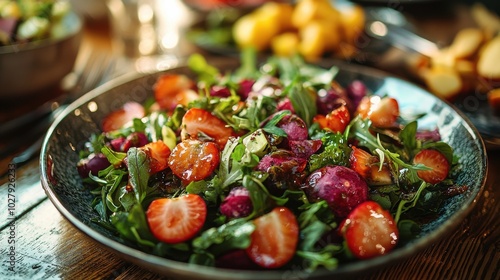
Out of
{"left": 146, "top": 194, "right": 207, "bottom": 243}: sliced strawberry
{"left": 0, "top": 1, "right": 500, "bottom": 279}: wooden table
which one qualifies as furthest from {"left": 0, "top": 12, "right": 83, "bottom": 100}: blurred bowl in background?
{"left": 146, "top": 194, "right": 207, "bottom": 243}: sliced strawberry

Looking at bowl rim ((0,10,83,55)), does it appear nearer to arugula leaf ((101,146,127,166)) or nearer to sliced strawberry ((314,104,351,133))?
arugula leaf ((101,146,127,166))

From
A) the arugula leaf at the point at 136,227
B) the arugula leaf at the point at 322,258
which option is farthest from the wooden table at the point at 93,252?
the arugula leaf at the point at 322,258

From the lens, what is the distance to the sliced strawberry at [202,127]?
1275 millimetres

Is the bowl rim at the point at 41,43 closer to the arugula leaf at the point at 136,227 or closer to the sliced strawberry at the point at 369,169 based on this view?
the arugula leaf at the point at 136,227

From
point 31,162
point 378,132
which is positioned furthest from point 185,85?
point 378,132

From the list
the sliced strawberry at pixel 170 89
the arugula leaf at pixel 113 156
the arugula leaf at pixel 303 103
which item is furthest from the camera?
the sliced strawberry at pixel 170 89

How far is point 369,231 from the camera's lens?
1.02 metres

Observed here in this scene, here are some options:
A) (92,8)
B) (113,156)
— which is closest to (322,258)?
(113,156)

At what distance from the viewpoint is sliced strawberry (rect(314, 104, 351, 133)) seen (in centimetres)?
135

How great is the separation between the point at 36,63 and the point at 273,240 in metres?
1.20

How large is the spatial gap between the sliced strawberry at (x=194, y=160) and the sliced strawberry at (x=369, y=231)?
13.1 inches

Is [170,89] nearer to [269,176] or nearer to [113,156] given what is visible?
[113,156]

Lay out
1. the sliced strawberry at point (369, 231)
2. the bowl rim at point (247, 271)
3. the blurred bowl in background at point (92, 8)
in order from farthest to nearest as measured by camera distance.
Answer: the blurred bowl in background at point (92, 8) < the sliced strawberry at point (369, 231) < the bowl rim at point (247, 271)

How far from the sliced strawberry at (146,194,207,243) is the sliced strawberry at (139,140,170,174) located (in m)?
0.17
